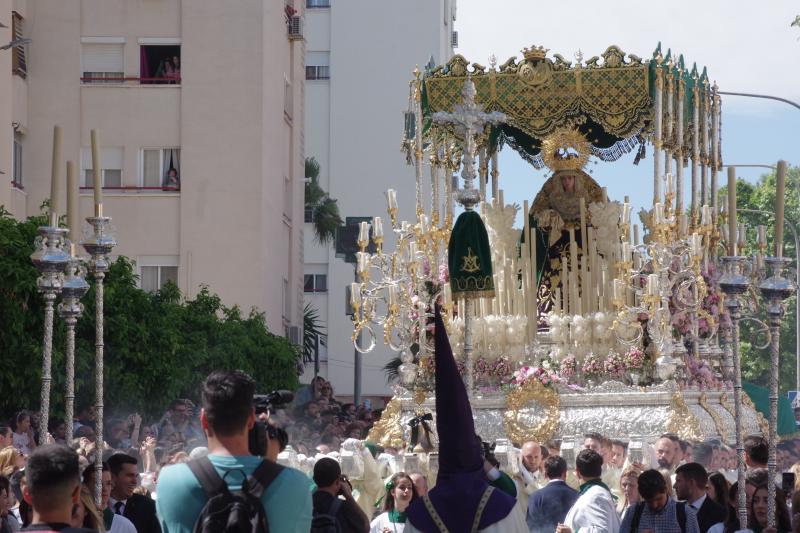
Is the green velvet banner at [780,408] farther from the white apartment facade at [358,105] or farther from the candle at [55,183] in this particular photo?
the white apartment facade at [358,105]

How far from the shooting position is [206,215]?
3859cm

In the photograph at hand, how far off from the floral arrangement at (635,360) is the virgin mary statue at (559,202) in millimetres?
2748

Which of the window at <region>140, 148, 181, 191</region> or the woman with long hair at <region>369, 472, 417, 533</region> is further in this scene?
the window at <region>140, 148, 181, 191</region>

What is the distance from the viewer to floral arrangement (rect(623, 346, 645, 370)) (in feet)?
73.9

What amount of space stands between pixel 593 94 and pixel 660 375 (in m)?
→ 3.94

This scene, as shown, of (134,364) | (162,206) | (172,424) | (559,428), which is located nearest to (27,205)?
(162,206)

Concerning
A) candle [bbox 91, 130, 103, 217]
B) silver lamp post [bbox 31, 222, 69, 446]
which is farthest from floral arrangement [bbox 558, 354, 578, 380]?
silver lamp post [bbox 31, 222, 69, 446]

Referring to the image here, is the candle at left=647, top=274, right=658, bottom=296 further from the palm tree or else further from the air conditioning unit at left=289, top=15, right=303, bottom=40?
the palm tree

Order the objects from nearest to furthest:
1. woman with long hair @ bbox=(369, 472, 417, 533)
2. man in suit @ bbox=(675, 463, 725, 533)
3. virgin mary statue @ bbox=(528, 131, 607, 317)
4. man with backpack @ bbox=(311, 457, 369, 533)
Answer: man with backpack @ bbox=(311, 457, 369, 533)
man in suit @ bbox=(675, 463, 725, 533)
woman with long hair @ bbox=(369, 472, 417, 533)
virgin mary statue @ bbox=(528, 131, 607, 317)

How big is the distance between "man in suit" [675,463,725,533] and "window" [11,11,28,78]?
2536cm

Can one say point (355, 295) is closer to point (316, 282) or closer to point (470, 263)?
point (470, 263)

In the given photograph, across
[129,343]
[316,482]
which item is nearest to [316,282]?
[129,343]

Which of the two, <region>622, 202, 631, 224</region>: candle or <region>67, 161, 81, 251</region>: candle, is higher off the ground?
<region>622, 202, 631, 224</region>: candle

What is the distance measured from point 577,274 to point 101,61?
1724 centimetres
